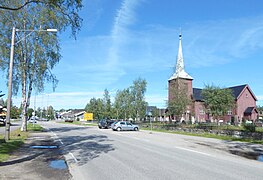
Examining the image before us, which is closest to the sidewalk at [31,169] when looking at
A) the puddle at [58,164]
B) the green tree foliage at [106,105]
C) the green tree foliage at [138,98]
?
the puddle at [58,164]

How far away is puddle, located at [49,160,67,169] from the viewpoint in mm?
10469

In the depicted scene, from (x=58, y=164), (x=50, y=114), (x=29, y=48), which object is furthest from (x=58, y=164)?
(x=50, y=114)

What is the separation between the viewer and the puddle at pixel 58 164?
412 inches

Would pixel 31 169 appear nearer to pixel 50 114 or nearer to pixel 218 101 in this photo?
pixel 218 101

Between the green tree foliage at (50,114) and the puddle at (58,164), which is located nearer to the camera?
the puddle at (58,164)

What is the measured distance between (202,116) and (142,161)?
7058 cm

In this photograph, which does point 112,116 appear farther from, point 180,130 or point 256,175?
point 256,175

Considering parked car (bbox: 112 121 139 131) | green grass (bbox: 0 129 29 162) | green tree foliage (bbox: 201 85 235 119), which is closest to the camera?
green grass (bbox: 0 129 29 162)

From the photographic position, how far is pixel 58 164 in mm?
11156

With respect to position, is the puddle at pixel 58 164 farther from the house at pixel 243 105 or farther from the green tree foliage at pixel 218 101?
the house at pixel 243 105

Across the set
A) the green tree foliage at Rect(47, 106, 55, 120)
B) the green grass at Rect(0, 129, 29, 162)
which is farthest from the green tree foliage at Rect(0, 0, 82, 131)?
the green tree foliage at Rect(47, 106, 55, 120)

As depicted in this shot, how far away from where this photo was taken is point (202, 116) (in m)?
79.6

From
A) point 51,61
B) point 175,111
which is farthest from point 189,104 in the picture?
point 51,61

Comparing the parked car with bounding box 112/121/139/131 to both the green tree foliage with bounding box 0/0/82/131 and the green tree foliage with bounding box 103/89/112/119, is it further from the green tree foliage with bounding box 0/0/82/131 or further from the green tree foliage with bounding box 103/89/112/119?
the green tree foliage with bounding box 103/89/112/119
